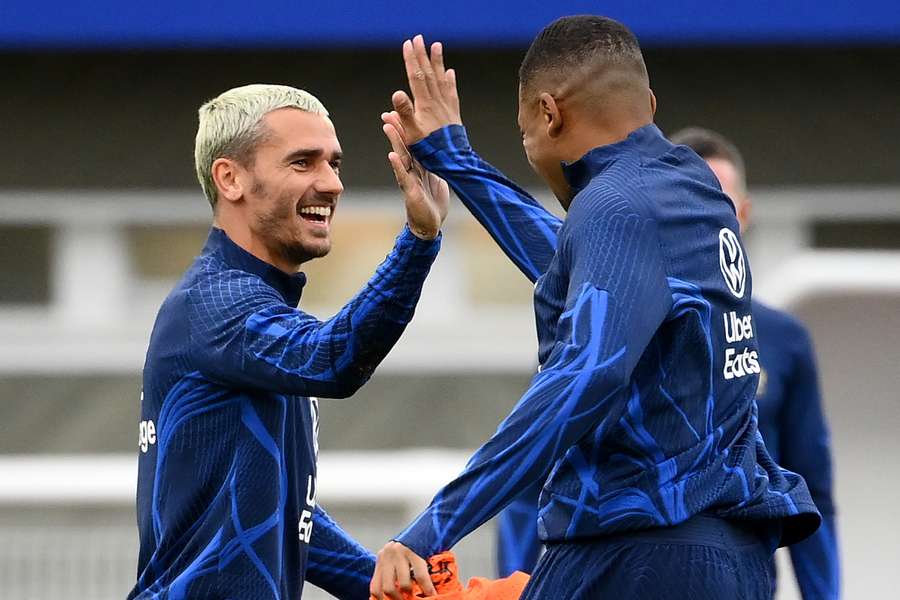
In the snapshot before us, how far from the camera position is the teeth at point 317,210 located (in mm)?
3234

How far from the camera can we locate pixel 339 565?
3502mm

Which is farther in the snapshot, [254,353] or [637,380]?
[254,353]

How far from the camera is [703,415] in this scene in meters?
2.69

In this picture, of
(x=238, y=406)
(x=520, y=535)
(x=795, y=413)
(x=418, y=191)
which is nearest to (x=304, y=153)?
(x=418, y=191)

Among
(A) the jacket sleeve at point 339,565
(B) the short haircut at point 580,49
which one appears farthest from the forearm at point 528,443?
(A) the jacket sleeve at point 339,565

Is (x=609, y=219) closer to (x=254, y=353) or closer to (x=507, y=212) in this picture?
(x=507, y=212)

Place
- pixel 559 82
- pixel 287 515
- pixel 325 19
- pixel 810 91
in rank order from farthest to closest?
1. pixel 810 91
2. pixel 325 19
3. pixel 287 515
4. pixel 559 82

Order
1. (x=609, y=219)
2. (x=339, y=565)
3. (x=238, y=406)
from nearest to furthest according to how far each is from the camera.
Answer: (x=609, y=219), (x=238, y=406), (x=339, y=565)

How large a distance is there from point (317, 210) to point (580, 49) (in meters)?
0.69

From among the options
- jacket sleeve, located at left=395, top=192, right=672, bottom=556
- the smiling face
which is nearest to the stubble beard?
the smiling face

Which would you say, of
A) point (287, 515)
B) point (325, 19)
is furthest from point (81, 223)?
point (287, 515)

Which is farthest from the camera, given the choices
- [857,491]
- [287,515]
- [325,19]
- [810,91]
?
[810,91]

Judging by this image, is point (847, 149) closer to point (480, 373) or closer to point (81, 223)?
point (480, 373)

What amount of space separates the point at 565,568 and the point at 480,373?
7.35m
